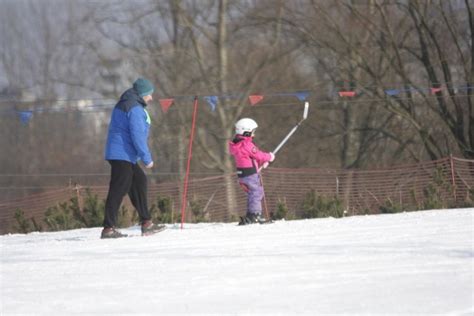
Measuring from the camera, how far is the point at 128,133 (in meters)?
9.39

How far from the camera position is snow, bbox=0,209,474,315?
5.35m

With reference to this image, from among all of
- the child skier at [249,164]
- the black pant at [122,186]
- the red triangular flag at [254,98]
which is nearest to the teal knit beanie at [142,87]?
the black pant at [122,186]

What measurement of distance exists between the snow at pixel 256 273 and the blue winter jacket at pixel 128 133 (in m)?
0.85

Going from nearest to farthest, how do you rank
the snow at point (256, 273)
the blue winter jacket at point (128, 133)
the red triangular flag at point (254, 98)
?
the snow at point (256, 273) < the blue winter jacket at point (128, 133) < the red triangular flag at point (254, 98)

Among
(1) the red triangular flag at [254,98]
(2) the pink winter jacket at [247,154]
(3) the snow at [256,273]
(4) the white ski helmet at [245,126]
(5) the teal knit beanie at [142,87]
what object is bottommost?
(3) the snow at [256,273]

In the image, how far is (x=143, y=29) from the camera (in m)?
30.2

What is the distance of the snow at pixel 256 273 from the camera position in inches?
211

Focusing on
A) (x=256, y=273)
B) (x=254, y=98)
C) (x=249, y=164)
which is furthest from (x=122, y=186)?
(x=254, y=98)

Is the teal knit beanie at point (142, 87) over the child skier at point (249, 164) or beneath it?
over

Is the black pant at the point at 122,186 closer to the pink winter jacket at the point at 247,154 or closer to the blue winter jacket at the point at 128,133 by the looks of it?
the blue winter jacket at the point at 128,133

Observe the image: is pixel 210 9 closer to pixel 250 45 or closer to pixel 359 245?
pixel 250 45

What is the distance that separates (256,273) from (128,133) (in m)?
3.49


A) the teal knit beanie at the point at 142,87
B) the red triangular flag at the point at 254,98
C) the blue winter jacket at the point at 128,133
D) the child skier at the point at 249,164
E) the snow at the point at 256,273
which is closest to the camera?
the snow at the point at 256,273

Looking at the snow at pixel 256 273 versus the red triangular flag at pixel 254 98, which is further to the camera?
the red triangular flag at pixel 254 98
